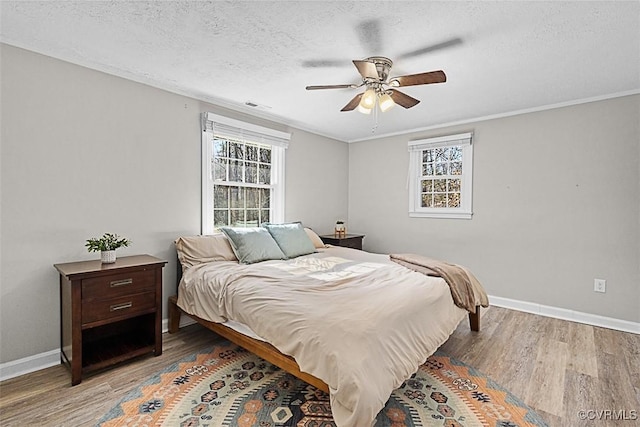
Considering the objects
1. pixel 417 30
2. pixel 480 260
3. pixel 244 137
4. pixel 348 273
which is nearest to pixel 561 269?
pixel 480 260

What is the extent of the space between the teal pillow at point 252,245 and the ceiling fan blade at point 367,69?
1.86m

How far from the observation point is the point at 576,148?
341 centimetres

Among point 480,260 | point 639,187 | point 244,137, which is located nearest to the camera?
point 639,187

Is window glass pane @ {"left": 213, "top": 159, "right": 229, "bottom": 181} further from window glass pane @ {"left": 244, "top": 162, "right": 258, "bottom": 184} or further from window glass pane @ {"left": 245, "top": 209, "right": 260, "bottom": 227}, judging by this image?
window glass pane @ {"left": 245, "top": 209, "right": 260, "bottom": 227}

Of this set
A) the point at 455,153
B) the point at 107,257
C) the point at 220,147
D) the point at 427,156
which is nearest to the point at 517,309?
the point at 455,153

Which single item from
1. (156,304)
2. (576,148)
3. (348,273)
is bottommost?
(156,304)

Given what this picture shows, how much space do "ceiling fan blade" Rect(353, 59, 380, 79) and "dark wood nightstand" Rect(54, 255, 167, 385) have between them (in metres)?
2.14

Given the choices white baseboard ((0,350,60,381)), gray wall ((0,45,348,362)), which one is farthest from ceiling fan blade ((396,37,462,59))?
white baseboard ((0,350,60,381))

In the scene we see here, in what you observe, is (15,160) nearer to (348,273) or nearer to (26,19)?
(26,19)

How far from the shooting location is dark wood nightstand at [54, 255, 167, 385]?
2163mm

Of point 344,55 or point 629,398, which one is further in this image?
point 344,55

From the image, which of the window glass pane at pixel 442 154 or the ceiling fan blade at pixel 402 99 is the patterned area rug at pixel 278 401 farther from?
the window glass pane at pixel 442 154

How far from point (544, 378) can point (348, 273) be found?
1579 mm

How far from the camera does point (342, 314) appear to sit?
1778 millimetres
